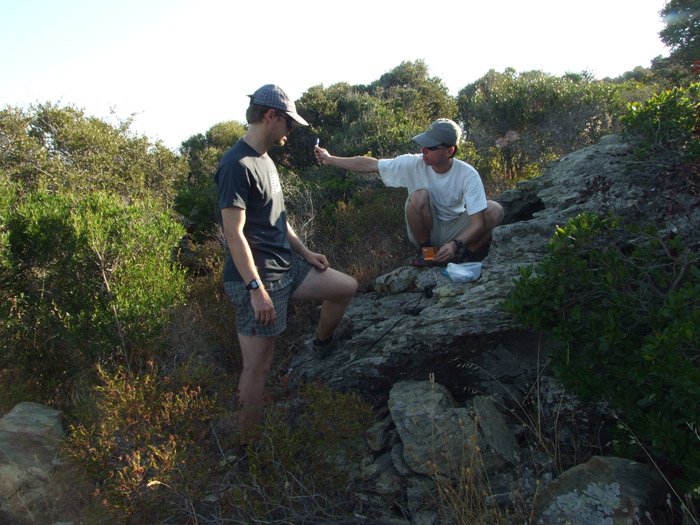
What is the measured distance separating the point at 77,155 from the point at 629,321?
32.2ft

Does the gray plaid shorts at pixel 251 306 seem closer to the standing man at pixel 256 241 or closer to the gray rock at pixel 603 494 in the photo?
the standing man at pixel 256 241

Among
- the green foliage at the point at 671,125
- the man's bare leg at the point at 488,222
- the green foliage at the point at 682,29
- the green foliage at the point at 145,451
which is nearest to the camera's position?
the green foliage at the point at 145,451

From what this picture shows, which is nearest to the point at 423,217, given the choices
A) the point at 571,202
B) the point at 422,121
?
the point at 571,202

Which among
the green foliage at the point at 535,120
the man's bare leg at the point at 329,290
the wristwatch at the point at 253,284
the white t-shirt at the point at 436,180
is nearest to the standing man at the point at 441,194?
the white t-shirt at the point at 436,180

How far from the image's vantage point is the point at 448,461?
8.80 feet

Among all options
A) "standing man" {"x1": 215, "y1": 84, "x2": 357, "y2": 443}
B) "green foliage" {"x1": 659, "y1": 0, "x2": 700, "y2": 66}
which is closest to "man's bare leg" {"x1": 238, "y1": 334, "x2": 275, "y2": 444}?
"standing man" {"x1": 215, "y1": 84, "x2": 357, "y2": 443}

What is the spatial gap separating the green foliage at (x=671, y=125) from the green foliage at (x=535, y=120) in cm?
354

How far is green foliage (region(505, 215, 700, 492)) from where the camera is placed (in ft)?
7.13

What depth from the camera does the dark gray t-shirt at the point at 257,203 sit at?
2.80 metres

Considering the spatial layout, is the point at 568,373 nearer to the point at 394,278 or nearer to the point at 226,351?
the point at 394,278

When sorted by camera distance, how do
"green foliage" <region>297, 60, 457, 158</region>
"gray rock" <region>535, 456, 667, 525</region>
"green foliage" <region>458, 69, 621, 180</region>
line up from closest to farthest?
"gray rock" <region>535, 456, 667, 525</region>
"green foliage" <region>458, 69, 621, 180</region>
"green foliage" <region>297, 60, 457, 158</region>

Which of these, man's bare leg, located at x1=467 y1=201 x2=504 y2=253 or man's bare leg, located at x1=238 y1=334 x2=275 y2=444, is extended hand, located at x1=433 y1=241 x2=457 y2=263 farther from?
man's bare leg, located at x1=238 y1=334 x2=275 y2=444

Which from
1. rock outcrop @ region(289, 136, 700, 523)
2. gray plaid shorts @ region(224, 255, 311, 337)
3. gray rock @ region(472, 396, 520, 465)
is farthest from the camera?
gray plaid shorts @ region(224, 255, 311, 337)

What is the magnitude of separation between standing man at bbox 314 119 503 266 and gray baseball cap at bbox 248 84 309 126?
1355 millimetres
